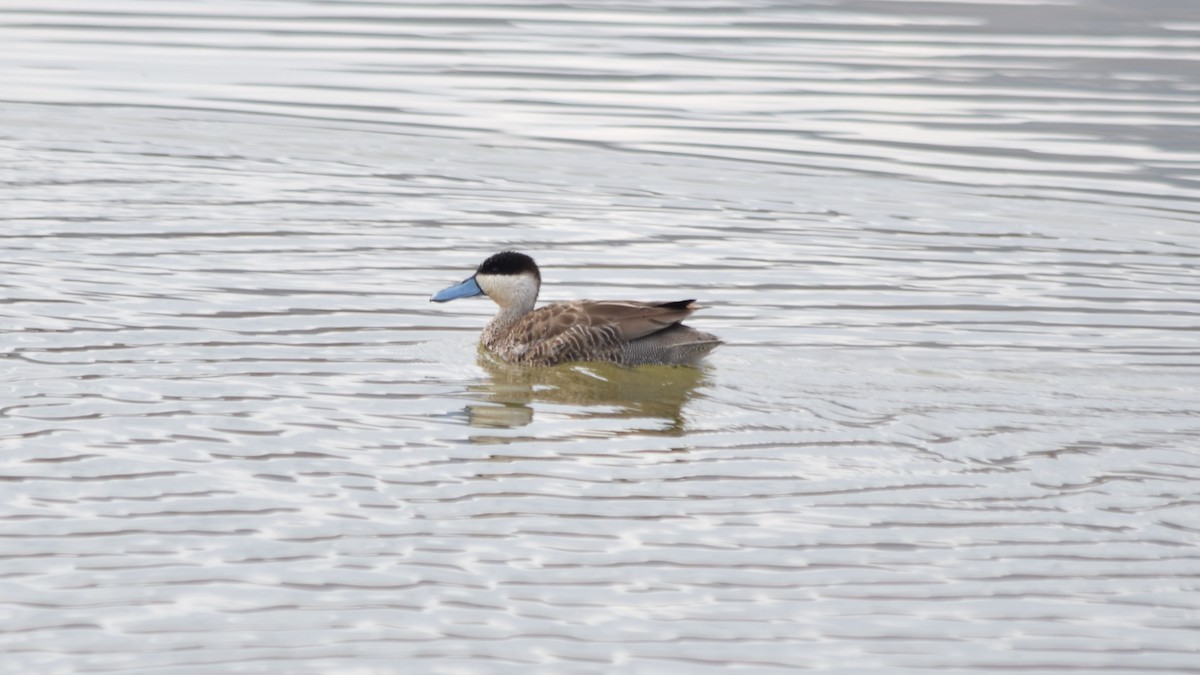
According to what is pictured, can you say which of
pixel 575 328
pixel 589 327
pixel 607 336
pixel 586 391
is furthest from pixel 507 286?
pixel 586 391

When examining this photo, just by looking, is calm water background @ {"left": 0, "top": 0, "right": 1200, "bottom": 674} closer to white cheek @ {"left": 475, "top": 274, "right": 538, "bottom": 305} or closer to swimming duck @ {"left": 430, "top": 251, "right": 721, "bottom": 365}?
swimming duck @ {"left": 430, "top": 251, "right": 721, "bottom": 365}

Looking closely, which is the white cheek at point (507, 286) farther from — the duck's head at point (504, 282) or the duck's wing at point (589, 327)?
the duck's wing at point (589, 327)

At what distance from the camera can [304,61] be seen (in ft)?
82.1

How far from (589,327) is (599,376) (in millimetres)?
313

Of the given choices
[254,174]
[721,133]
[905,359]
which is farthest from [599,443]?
[721,133]

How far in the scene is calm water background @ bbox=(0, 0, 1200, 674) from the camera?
7.88m

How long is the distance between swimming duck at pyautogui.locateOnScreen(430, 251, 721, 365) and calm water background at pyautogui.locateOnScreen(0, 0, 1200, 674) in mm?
229

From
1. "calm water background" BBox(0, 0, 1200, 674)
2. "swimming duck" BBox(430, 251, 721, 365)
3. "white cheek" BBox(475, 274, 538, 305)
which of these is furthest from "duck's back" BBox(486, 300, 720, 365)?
"white cheek" BBox(475, 274, 538, 305)

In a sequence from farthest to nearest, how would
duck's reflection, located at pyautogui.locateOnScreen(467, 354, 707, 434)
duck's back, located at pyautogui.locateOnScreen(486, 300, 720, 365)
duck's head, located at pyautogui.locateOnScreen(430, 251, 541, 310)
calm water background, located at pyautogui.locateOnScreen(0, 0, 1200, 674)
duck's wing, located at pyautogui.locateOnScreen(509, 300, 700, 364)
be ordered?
1. duck's head, located at pyautogui.locateOnScreen(430, 251, 541, 310)
2. duck's wing, located at pyautogui.locateOnScreen(509, 300, 700, 364)
3. duck's back, located at pyautogui.locateOnScreen(486, 300, 720, 365)
4. duck's reflection, located at pyautogui.locateOnScreen(467, 354, 707, 434)
5. calm water background, located at pyautogui.locateOnScreen(0, 0, 1200, 674)

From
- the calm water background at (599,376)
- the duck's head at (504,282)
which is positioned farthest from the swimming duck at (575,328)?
the calm water background at (599,376)

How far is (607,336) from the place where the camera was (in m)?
12.4

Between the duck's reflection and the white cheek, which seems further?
the white cheek

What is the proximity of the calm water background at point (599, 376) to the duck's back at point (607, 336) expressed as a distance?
20 cm

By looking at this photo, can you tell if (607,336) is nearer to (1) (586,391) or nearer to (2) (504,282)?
(1) (586,391)
